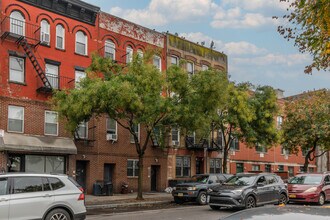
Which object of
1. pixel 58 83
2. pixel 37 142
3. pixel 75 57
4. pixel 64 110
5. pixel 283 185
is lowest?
pixel 283 185

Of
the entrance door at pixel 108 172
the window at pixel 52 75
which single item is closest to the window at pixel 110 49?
the window at pixel 52 75

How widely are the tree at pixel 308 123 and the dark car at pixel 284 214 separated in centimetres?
3078

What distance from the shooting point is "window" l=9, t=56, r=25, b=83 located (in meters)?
24.6

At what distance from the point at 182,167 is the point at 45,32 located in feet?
50.4

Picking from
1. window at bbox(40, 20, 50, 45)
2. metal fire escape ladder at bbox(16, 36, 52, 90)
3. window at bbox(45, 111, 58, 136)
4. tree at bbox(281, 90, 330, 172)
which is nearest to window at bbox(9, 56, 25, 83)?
metal fire escape ladder at bbox(16, 36, 52, 90)

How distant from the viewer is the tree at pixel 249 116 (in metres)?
29.1

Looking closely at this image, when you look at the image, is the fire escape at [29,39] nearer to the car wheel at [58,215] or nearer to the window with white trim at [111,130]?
the window with white trim at [111,130]

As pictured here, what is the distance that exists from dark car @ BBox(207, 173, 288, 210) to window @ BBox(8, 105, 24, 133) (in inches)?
460

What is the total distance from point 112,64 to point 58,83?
498cm

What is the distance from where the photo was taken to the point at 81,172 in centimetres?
2808

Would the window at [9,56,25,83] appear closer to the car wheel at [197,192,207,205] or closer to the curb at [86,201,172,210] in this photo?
the curb at [86,201,172,210]

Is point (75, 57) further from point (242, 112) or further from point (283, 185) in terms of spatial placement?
point (283, 185)

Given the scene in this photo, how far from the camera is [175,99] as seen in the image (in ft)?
76.2

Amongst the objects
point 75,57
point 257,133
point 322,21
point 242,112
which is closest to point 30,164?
point 75,57
